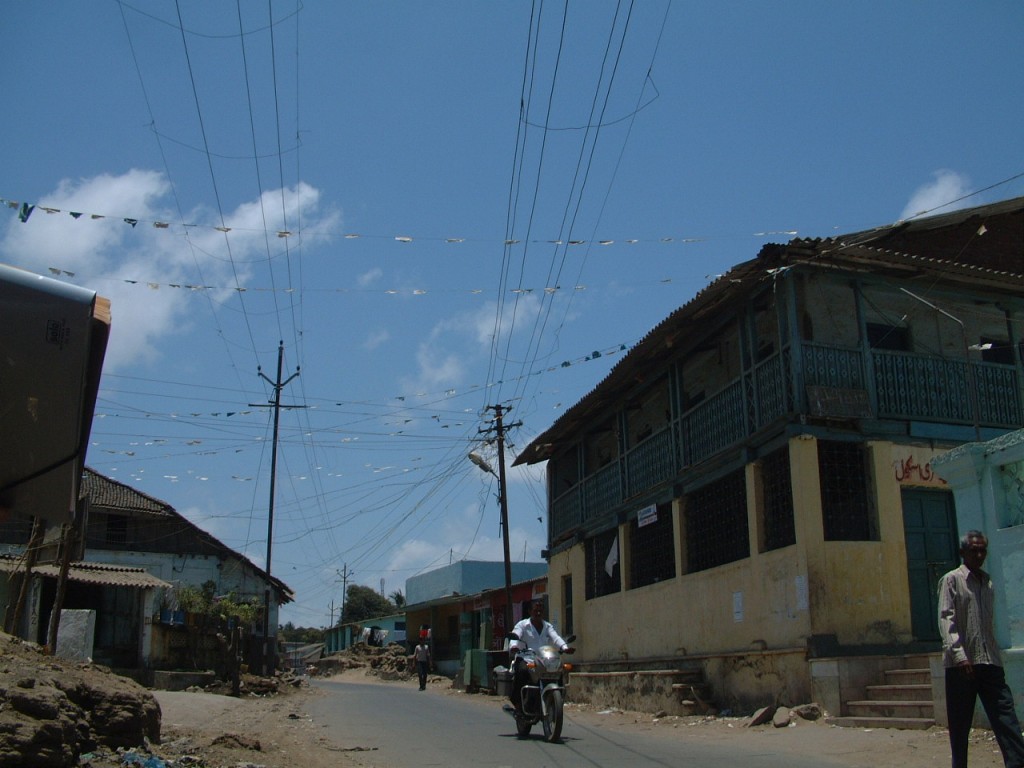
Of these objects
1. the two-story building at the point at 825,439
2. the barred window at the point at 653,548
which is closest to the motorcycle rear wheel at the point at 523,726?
the two-story building at the point at 825,439

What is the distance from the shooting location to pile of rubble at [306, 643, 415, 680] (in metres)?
43.9

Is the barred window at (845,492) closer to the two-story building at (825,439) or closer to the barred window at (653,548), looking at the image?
the two-story building at (825,439)

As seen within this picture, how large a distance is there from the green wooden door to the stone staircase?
1.32 m

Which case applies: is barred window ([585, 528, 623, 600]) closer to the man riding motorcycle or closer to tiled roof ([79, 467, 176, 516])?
the man riding motorcycle

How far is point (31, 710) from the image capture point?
518 centimetres

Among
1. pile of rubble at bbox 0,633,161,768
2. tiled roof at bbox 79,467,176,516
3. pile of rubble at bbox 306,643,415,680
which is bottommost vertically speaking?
pile of rubble at bbox 306,643,415,680

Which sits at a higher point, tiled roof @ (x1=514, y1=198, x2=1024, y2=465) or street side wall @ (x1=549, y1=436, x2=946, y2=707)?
tiled roof @ (x1=514, y1=198, x2=1024, y2=465)

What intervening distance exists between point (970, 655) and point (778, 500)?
27.6 ft

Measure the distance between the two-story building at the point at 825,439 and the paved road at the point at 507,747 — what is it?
2.65 metres

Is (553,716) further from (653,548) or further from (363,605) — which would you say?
(363,605)

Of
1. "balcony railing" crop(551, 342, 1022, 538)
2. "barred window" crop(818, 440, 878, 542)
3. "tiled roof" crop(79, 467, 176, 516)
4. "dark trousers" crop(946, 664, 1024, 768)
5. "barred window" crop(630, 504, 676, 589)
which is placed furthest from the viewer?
"tiled roof" crop(79, 467, 176, 516)

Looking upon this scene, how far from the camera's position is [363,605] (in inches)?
3489

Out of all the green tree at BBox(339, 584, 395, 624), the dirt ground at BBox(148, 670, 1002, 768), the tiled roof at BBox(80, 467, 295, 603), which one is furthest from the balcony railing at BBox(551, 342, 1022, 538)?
the green tree at BBox(339, 584, 395, 624)

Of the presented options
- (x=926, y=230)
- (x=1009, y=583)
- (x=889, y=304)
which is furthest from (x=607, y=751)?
(x=926, y=230)
